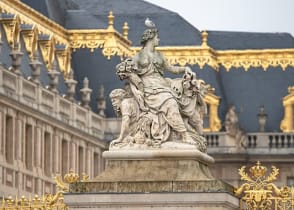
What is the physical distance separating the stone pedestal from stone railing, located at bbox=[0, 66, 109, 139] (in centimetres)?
3563

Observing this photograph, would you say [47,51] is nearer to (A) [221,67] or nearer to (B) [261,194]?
(A) [221,67]

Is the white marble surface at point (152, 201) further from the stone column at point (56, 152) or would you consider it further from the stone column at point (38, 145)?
the stone column at point (56, 152)

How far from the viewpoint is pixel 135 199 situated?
35844mm

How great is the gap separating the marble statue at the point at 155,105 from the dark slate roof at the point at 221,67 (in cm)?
5869

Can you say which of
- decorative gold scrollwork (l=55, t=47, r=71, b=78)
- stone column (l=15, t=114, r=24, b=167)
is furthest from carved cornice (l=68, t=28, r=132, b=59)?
stone column (l=15, t=114, r=24, b=167)

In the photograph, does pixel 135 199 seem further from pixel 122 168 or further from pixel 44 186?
pixel 44 186

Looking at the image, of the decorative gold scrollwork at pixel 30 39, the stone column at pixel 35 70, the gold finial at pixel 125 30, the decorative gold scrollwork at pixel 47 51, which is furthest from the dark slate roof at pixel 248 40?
the stone column at pixel 35 70

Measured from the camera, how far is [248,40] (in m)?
102

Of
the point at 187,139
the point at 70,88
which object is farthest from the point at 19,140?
the point at 187,139

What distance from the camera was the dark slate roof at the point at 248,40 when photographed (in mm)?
100812

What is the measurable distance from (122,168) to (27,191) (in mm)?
39987

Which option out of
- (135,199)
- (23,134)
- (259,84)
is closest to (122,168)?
(135,199)

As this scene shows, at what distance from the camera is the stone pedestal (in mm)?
35719

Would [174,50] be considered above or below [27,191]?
above
